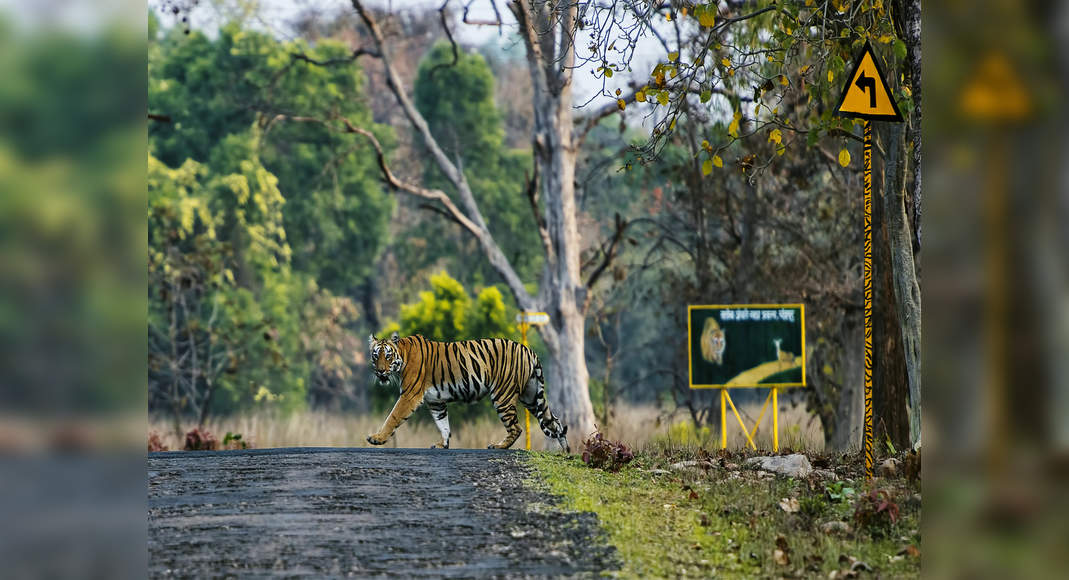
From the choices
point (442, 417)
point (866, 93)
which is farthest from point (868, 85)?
point (442, 417)

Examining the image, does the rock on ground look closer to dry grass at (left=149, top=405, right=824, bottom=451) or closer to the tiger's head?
the tiger's head

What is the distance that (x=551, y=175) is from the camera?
67.6 ft

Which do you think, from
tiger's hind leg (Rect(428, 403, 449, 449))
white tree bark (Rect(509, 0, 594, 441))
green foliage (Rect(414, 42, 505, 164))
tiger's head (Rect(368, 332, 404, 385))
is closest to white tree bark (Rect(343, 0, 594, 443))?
white tree bark (Rect(509, 0, 594, 441))

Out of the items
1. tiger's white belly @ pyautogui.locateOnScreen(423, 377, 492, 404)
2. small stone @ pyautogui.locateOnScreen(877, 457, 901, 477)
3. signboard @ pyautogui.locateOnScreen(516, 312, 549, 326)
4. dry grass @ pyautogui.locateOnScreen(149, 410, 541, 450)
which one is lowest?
dry grass @ pyautogui.locateOnScreen(149, 410, 541, 450)

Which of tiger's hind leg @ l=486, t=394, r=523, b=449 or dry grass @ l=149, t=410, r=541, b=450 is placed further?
dry grass @ l=149, t=410, r=541, b=450

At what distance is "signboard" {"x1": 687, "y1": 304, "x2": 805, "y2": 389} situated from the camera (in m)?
14.5

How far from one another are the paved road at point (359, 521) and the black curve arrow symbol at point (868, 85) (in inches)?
134

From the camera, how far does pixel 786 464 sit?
35.7 ft

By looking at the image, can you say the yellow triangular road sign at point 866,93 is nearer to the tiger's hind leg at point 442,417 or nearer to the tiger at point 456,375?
the tiger at point 456,375

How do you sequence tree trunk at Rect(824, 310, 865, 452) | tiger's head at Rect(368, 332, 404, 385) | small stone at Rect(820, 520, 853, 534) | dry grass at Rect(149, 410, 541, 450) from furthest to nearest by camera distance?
dry grass at Rect(149, 410, 541, 450), tree trunk at Rect(824, 310, 865, 452), tiger's head at Rect(368, 332, 404, 385), small stone at Rect(820, 520, 853, 534)

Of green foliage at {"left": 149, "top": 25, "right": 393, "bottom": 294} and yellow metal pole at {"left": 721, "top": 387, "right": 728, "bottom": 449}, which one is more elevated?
green foliage at {"left": 149, "top": 25, "right": 393, "bottom": 294}

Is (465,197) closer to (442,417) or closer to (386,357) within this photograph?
(442,417)

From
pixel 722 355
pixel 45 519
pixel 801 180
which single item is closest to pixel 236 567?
pixel 45 519

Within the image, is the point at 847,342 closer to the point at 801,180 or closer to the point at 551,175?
the point at 801,180
